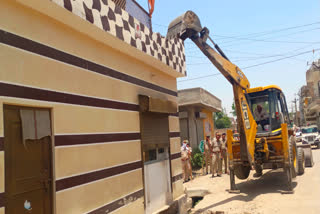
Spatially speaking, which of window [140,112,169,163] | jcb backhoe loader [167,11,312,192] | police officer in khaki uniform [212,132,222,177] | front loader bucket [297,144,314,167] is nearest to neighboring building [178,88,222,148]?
police officer in khaki uniform [212,132,222,177]

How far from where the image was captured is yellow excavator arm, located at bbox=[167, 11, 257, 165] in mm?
7207

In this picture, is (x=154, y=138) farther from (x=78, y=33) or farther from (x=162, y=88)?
(x=78, y=33)

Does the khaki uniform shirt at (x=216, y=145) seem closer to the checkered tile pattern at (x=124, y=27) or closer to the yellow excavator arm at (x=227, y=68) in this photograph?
the yellow excavator arm at (x=227, y=68)

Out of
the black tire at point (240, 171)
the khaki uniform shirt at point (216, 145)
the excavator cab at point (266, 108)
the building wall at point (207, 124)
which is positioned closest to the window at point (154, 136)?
the black tire at point (240, 171)

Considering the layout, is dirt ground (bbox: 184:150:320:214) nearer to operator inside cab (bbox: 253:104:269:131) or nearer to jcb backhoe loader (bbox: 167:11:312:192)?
jcb backhoe loader (bbox: 167:11:312:192)

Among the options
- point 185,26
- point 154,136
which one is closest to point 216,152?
point 154,136

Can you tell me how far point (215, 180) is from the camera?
11195mm

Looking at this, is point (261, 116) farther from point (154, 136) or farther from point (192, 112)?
point (192, 112)

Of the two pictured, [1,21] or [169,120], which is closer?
[1,21]

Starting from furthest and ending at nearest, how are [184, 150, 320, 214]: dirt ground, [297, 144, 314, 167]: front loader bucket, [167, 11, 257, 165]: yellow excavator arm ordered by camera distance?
[297, 144, 314, 167]: front loader bucket < [167, 11, 257, 165]: yellow excavator arm < [184, 150, 320, 214]: dirt ground

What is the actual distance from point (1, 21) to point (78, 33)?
1404 mm

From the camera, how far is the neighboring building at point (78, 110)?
340cm

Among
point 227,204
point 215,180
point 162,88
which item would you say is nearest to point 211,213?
point 227,204

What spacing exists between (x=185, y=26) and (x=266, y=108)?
13.7 feet
